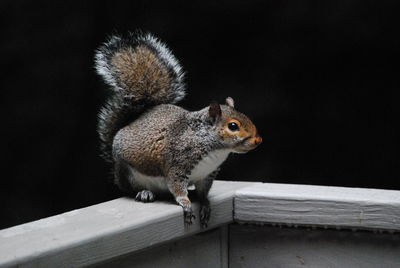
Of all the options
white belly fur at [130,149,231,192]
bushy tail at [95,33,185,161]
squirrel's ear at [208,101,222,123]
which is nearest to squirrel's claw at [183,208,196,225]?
white belly fur at [130,149,231,192]

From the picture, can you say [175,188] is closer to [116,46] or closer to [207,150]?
[207,150]

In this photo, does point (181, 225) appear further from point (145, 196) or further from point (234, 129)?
point (234, 129)

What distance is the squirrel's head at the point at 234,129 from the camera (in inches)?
65.6

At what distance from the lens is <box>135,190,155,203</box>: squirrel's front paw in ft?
5.74

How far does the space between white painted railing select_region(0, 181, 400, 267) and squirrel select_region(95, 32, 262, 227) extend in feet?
0.23

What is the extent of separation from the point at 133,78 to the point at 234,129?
1.26 ft

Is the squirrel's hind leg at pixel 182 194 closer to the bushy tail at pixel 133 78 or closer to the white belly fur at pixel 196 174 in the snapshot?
the white belly fur at pixel 196 174

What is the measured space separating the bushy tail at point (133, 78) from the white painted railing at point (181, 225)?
10.5 inches

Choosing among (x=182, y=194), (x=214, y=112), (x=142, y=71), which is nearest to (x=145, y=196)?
(x=182, y=194)

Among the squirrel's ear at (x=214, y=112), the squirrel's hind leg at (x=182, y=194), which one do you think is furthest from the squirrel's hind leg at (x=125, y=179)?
the squirrel's ear at (x=214, y=112)

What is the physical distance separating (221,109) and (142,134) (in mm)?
208

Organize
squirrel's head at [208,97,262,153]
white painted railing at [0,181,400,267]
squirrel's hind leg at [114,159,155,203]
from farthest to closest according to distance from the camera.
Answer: squirrel's hind leg at [114,159,155,203] < squirrel's head at [208,97,262,153] < white painted railing at [0,181,400,267]

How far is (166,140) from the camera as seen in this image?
1.77m

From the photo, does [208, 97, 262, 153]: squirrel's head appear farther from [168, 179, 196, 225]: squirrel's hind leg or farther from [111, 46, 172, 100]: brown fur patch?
[111, 46, 172, 100]: brown fur patch
